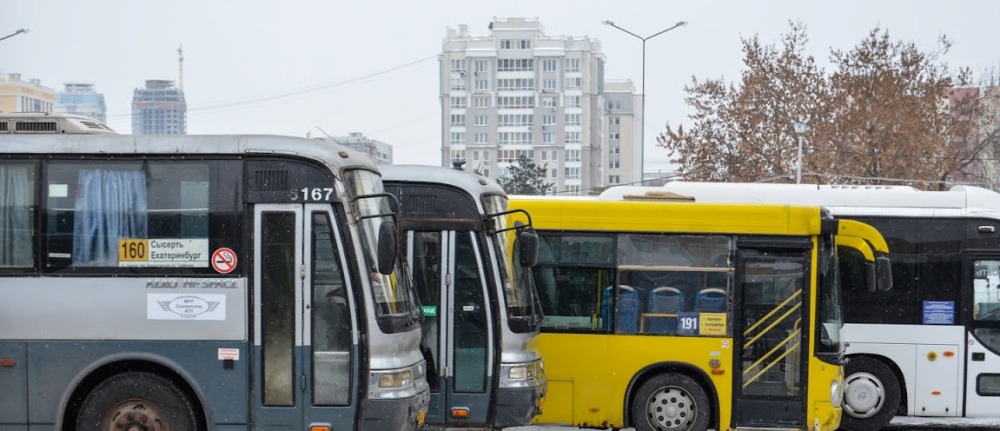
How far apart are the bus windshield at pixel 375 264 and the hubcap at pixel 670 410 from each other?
3.59 metres

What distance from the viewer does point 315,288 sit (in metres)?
10.1

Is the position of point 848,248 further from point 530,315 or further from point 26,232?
point 26,232

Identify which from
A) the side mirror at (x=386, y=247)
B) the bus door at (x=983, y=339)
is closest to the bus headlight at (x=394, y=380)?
the side mirror at (x=386, y=247)

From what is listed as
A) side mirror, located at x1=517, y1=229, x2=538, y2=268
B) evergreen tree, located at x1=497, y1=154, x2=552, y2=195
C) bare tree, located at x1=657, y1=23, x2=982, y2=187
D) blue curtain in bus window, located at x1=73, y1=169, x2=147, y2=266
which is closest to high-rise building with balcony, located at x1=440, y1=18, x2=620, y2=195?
evergreen tree, located at x1=497, y1=154, x2=552, y2=195

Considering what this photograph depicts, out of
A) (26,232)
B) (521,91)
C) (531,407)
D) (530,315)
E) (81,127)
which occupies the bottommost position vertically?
(531,407)

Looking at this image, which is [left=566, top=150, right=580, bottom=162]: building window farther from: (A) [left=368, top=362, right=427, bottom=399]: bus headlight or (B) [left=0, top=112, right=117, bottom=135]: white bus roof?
(A) [left=368, top=362, right=427, bottom=399]: bus headlight

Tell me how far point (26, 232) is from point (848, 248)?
30.3 feet

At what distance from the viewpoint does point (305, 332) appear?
1012 cm

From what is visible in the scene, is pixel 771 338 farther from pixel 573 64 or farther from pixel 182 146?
pixel 573 64

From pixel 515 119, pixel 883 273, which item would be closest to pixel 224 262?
pixel 883 273

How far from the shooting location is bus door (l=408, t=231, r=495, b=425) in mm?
12312

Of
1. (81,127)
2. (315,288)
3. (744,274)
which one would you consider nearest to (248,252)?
(315,288)

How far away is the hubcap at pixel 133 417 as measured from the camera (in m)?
10.0

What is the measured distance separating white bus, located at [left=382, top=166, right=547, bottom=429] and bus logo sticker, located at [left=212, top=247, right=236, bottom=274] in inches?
106
